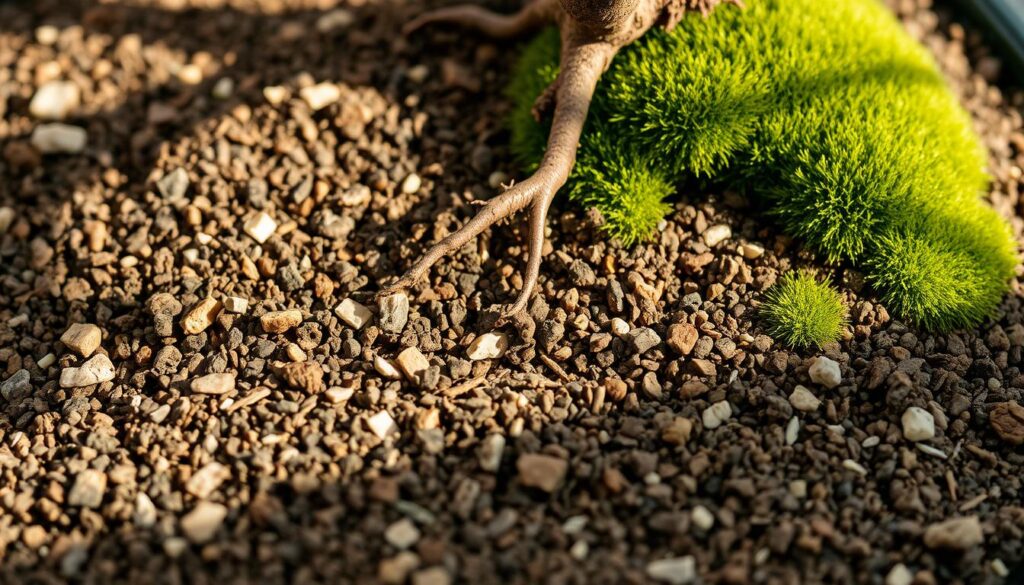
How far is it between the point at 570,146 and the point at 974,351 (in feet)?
4.89

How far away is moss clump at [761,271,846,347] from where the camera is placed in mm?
2574

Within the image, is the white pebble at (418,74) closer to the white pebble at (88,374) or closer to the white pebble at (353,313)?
the white pebble at (353,313)

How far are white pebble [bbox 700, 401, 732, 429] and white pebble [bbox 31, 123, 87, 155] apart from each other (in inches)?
103

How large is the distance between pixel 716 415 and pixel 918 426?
0.58 metres

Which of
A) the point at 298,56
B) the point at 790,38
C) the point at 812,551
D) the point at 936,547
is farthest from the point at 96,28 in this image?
the point at 936,547

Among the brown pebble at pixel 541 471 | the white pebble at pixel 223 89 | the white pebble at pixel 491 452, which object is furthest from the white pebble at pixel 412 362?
the white pebble at pixel 223 89

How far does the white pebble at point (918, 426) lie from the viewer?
237cm

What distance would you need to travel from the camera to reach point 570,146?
2.73 m

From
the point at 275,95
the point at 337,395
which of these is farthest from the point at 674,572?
the point at 275,95

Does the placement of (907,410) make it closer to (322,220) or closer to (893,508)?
(893,508)

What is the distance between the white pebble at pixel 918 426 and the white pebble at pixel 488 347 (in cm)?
121

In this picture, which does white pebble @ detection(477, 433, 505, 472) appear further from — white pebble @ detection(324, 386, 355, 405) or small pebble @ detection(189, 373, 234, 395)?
small pebble @ detection(189, 373, 234, 395)

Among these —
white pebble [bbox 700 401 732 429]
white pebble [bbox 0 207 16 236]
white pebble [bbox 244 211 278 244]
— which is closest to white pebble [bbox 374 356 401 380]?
white pebble [bbox 244 211 278 244]

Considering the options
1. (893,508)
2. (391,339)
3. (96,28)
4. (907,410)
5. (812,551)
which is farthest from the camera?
(96,28)
